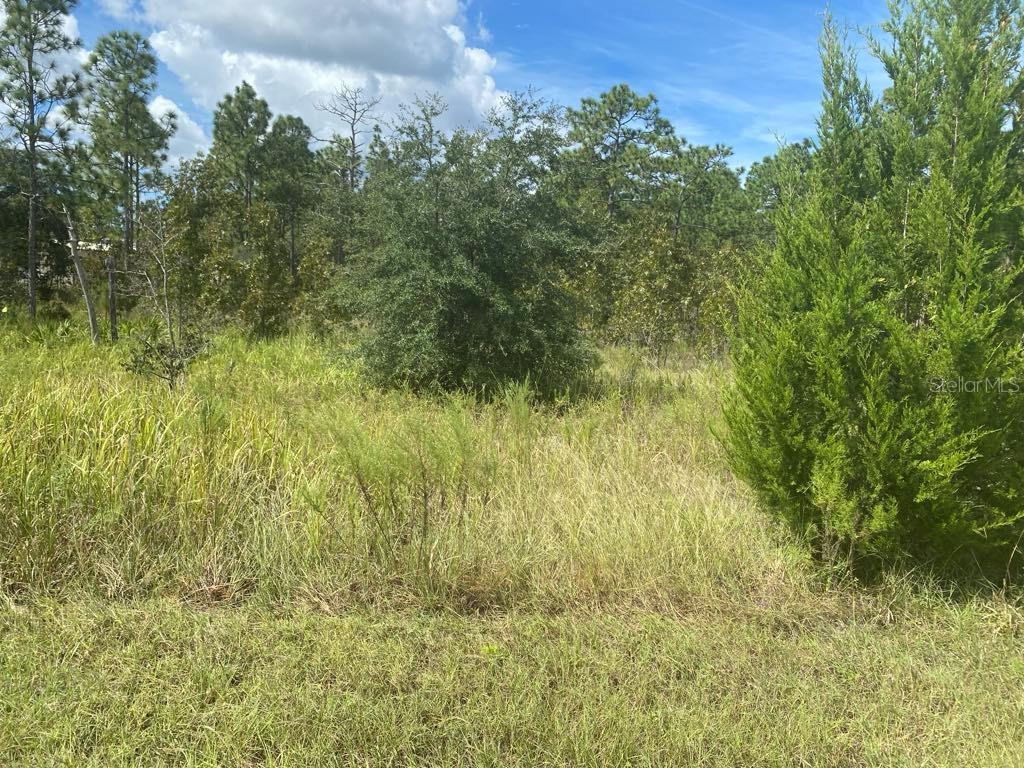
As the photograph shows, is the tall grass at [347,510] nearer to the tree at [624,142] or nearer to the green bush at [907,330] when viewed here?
the green bush at [907,330]

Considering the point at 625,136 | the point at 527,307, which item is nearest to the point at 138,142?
the point at 527,307

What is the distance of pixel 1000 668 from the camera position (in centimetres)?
276

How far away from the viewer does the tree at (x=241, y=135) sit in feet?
74.0

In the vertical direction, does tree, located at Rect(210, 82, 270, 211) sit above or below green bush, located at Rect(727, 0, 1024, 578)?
above

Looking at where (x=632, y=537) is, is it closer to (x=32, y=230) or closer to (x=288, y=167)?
(x=32, y=230)

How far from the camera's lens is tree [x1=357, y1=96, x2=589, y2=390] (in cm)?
728

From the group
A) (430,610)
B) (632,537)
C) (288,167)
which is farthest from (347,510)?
(288,167)

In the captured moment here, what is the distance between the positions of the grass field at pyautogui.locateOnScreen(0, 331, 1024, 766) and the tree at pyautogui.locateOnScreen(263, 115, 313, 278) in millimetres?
19046

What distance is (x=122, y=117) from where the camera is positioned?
1323 centimetres

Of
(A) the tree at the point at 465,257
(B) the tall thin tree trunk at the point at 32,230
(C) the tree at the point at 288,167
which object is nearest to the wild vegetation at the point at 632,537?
(A) the tree at the point at 465,257

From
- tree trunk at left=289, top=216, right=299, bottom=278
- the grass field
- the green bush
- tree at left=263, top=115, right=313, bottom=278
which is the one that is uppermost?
tree at left=263, top=115, right=313, bottom=278

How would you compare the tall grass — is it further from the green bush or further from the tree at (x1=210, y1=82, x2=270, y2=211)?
the tree at (x1=210, y1=82, x2=270, y2=211)

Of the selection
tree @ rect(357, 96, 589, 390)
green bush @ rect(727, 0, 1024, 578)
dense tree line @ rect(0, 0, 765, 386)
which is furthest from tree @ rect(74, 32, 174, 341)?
green bush @ rect(727, 0, 1024, 578)

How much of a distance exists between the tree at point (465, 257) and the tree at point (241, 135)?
17176mm
